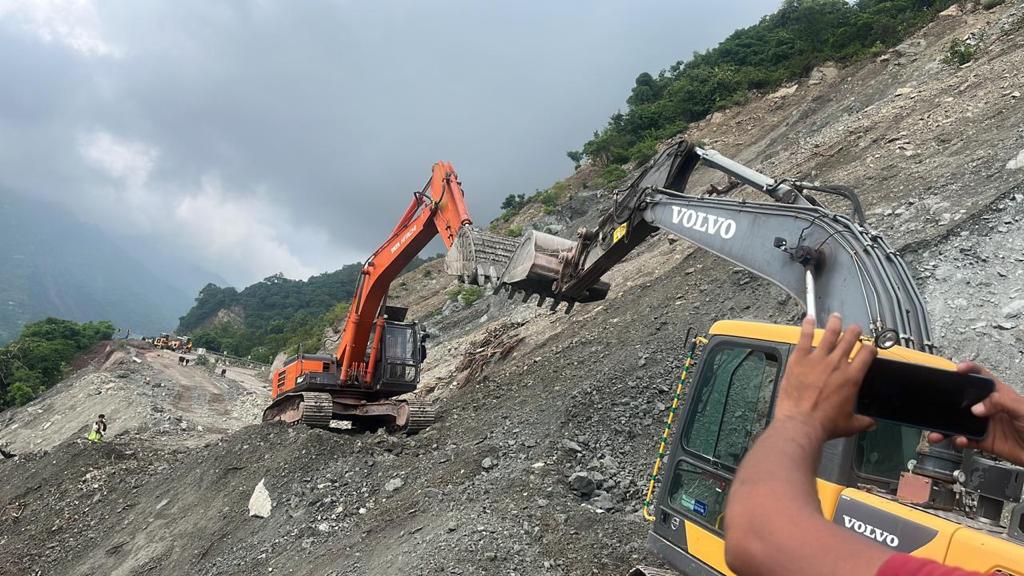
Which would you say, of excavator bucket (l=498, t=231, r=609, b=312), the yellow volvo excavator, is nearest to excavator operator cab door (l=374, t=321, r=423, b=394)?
excavator bucket (l=498, t=231, r=609, b=312)

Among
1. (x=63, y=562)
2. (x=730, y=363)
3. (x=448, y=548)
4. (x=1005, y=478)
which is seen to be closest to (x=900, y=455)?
(x=1005, y=478)

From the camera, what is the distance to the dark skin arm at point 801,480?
112cm

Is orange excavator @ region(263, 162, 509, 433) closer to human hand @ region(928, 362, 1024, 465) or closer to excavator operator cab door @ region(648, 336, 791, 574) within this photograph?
excavator operator cab door @ region(648, 336, 791, 574)

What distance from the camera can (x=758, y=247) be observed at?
475 centimetres

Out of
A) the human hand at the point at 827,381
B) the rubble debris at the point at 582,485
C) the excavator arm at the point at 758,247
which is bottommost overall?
the rubble debris at the point at 582,485

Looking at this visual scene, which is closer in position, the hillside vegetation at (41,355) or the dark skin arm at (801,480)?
the dark skin arm at (801,480)

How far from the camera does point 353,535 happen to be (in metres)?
7.11

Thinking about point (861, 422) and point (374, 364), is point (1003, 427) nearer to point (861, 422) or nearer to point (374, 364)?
point (861, 422)

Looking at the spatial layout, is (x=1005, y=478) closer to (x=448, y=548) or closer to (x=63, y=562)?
(x=448, y=548)

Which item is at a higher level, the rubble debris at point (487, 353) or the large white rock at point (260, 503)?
the rubble debris at point (487, 353)

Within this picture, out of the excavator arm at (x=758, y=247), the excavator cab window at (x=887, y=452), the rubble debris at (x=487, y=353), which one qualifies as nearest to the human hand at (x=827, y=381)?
the excavator arm at (x=758, y=247)

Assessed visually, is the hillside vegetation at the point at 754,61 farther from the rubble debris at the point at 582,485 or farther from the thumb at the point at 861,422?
the thumb at the point at 861,422

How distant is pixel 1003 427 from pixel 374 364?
11.0 m

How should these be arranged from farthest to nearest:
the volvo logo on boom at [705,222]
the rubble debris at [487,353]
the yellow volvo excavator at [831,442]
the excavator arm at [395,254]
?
the rubble debris at [487,353]
the excavator arm at [395,254]
the volvo logo on boom at [705,222]
the yellow volvo excavator at [831,442]
